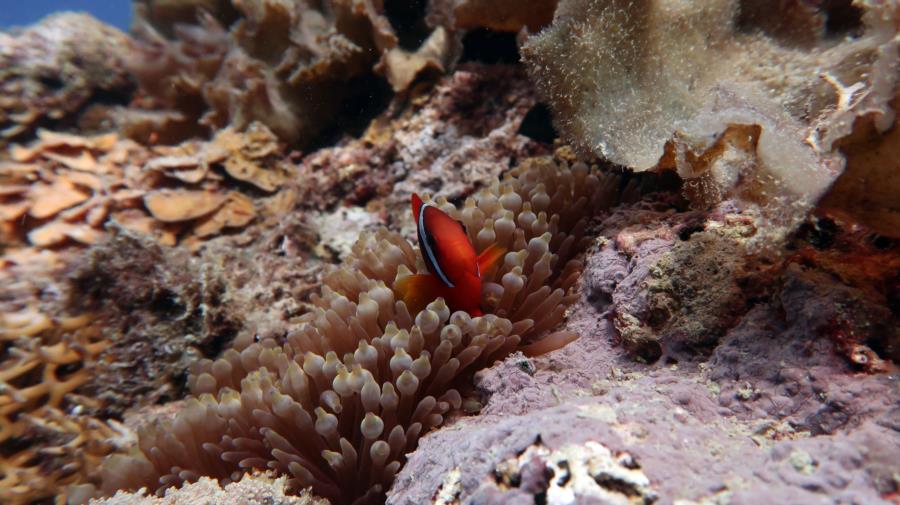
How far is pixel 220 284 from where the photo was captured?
→ 3.44 meters

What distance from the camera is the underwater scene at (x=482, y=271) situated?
144 cm

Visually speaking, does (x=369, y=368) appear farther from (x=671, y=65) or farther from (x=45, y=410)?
(x=45, y=410)

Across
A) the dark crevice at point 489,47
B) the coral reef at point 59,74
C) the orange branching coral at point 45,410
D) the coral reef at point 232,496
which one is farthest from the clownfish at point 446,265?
the coral reef at point 59,74

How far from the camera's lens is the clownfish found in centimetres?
196

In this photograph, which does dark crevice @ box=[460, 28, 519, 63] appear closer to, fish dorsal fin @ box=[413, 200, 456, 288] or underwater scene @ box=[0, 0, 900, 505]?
underwater scene @ box=[0, 0, 900, 505]

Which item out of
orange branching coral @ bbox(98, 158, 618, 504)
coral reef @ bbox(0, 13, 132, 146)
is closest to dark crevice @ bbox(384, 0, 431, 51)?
orange branching coral @ bbox(98, 158, 618, 504)

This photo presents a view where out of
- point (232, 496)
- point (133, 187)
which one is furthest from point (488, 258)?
point (133, 187)

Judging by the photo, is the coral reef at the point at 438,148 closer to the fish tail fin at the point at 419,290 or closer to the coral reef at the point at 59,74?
the fish tail fin at the point at 419,290

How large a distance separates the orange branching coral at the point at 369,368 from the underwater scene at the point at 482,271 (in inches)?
0.6

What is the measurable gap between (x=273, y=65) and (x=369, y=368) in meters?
3.90

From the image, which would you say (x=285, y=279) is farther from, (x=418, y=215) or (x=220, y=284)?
(x=418, y=215)

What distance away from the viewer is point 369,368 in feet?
6.59

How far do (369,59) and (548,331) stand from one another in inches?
127

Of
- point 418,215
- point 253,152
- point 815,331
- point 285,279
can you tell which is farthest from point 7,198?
point 815,331
